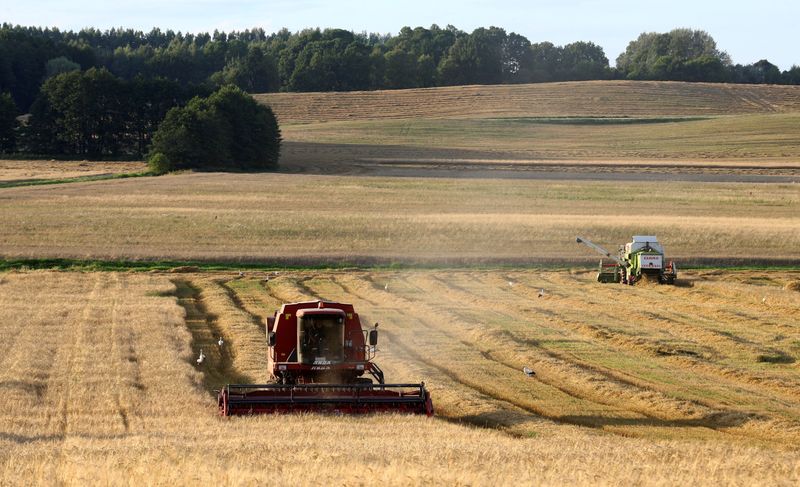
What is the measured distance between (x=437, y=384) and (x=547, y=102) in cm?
10529

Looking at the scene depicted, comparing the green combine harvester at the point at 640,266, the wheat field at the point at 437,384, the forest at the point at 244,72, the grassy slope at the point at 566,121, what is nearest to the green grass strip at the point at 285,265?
the green combine harvester at the point at 640,266

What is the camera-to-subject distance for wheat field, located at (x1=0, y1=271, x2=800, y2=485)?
15039mm

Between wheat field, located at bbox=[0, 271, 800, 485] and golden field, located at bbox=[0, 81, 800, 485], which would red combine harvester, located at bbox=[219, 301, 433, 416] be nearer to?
wheat field, located at bbox=[0, 271, 800, 485]

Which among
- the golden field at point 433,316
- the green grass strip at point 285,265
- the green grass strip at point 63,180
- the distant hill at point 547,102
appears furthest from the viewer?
the distant hill at point 547,102

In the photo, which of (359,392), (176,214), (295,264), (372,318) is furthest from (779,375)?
(176,214)

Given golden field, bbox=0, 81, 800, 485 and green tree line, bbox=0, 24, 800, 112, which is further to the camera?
green tree line, bbox=0, 24, 800, 112

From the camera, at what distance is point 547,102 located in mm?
126375

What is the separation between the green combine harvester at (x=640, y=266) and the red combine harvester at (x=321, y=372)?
25.2 m

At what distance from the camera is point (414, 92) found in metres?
135

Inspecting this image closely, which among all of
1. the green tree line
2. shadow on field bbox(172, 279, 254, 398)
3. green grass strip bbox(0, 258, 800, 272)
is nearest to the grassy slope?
the green tree line

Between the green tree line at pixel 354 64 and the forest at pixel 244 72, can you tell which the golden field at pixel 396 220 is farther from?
the green tree line at pixel 354 64

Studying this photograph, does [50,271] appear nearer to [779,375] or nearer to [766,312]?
[766,312]

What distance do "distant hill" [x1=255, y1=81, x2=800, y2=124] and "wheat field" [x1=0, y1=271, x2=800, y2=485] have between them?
259 ft

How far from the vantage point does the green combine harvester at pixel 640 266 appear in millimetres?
45531
